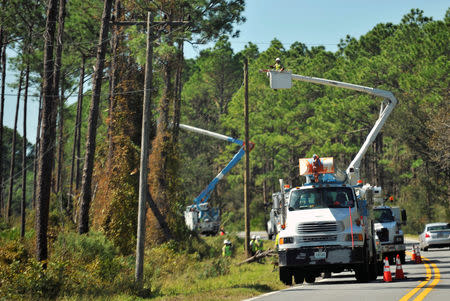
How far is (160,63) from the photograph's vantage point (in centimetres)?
3553

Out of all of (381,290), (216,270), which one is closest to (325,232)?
(381,290)

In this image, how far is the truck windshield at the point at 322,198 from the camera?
19.7m

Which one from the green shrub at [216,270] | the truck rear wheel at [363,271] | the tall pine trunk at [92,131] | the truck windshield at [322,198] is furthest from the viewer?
the tall pine trunk at [92,131]

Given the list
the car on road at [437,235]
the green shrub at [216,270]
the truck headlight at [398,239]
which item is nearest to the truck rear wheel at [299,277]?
the green shrub at [216,270]

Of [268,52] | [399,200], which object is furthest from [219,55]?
[399,200]

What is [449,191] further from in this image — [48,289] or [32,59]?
[48,289]

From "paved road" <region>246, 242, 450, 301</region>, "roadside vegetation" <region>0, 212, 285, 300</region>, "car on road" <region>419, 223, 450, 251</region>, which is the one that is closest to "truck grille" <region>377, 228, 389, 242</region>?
"paved road" <region>246, 242, 450, 301</region>

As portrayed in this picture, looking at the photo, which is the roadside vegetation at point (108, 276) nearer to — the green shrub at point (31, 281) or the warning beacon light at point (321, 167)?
the green shrub at point (31, 281)

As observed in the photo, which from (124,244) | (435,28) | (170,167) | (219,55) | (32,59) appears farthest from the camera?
(219,55)

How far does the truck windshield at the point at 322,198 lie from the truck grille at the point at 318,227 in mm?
813

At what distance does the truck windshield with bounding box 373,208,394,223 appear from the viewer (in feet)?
89.9

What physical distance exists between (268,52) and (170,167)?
1701 inches

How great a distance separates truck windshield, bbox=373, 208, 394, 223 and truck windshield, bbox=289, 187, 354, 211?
26.6 ft

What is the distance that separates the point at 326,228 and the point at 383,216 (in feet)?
31.1
